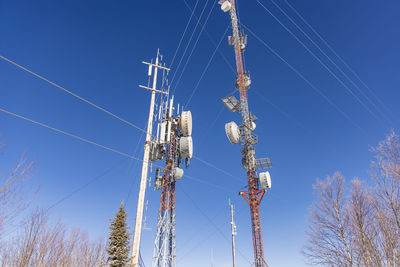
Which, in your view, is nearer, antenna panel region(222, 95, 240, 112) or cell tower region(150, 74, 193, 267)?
cell tower region(150, 74, 193, 267)

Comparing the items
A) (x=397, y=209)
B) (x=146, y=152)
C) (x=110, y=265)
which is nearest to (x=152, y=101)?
(x=146, y=152)

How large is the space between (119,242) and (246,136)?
23.0m

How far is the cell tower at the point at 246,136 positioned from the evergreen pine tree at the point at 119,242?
58.2 ft

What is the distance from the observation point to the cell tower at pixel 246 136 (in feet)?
92.7

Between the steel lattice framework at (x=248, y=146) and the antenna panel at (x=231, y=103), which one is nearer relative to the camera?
the steel lattice framework at (x=248, y=146)

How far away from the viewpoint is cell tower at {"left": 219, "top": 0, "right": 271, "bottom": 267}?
28.3m

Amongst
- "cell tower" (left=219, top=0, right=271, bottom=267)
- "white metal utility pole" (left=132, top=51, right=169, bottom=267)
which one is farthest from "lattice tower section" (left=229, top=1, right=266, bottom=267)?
"white metal utility pole" (left=132, top=51, right=169, bottom=267)

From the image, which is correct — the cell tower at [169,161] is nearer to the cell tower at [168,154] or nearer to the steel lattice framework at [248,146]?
the cell tower at [168,154]

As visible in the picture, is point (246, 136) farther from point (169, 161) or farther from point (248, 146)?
point (169, 161)

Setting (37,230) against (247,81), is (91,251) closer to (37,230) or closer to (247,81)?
(37,230)

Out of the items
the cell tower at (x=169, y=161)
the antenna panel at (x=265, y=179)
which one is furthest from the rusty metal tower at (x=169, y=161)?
the antenna panel at (x=265, y=179)

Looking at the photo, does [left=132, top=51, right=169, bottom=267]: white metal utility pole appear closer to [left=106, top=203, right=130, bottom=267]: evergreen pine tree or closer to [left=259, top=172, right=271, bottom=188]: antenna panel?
[left=106, top=203, right=130, bottom=267]: evergreen pine tree

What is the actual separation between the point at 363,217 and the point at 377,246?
3.88 metres

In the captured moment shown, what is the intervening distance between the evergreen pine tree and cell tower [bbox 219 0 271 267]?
17745 mm
